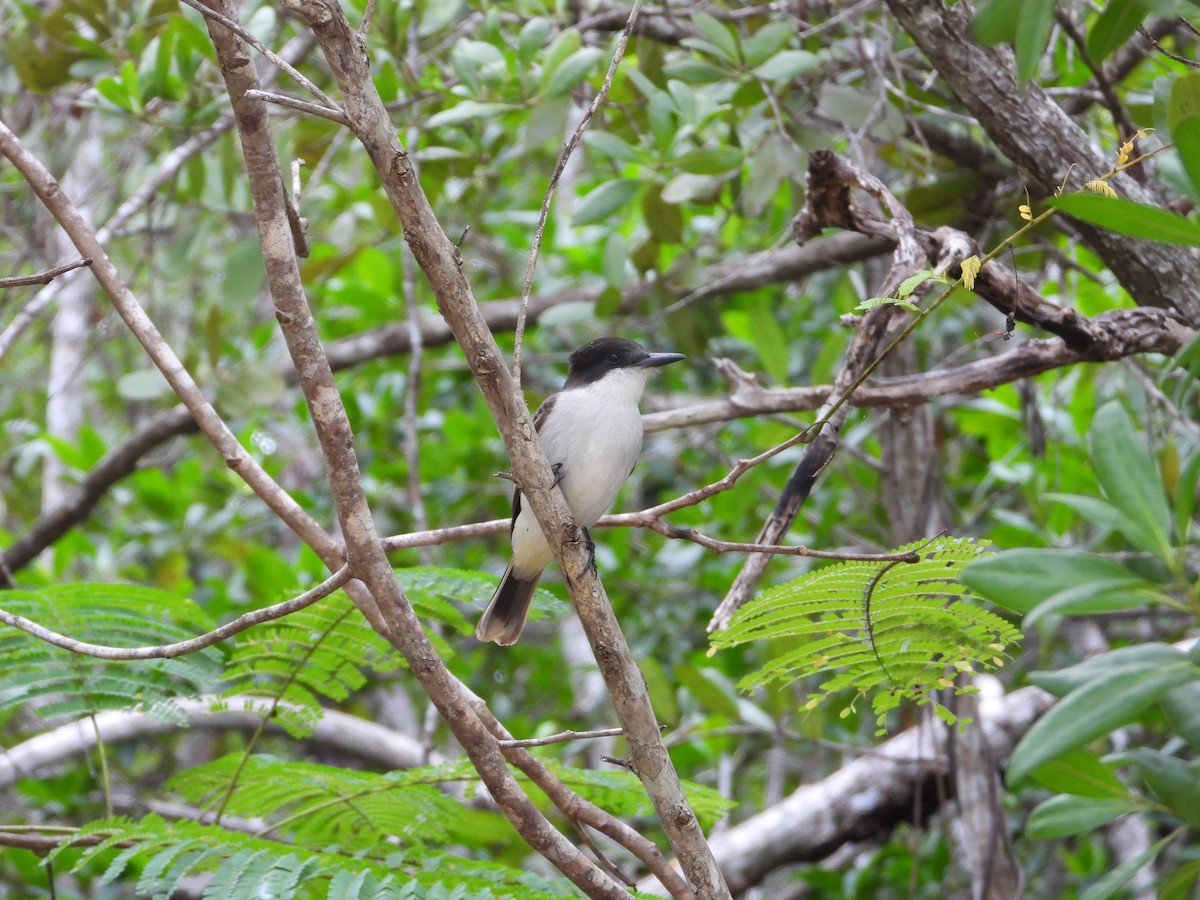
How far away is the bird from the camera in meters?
3.65

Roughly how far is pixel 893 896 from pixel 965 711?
4.84ft

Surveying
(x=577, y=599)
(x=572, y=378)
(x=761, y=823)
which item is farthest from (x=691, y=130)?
(x=761, y=823)

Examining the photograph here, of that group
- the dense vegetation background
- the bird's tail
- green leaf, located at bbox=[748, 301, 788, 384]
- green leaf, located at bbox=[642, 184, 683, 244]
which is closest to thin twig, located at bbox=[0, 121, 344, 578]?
the dense vegetation background

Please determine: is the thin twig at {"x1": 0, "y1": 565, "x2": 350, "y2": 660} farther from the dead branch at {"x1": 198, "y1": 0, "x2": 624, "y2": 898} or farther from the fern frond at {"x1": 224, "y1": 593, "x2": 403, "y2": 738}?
the fern frond at {"x1": 224, "y1": 593, "x2": 403, "y2": 738}

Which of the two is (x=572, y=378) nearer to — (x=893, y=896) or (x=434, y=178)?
(x=434, y=178)

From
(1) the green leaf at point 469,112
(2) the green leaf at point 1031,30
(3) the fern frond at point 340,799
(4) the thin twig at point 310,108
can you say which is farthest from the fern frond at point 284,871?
(1) the green leaf at point 469,112

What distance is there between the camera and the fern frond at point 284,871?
2.29 meters

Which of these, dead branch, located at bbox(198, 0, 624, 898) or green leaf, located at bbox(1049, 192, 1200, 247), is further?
dead branch, located at bbox(198, 0, 624, 898)

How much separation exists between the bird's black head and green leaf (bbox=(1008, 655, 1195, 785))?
2571mm

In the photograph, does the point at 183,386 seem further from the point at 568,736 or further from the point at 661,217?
the point at 661,217

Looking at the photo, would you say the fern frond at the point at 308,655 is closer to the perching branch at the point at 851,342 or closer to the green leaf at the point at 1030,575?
the perching branch at the point at 851,342

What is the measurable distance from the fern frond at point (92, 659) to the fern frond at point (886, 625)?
1560mm

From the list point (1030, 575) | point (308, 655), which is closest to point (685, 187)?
point (308, 655)

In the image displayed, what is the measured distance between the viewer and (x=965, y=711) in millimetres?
4789
